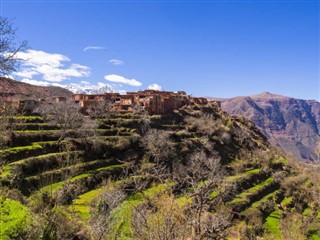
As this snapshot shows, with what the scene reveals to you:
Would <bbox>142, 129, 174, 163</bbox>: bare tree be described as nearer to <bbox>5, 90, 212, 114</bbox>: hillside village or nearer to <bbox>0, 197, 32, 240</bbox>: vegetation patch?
Result: <bbox>5, 90, 212, 114</bbox>: hillside village

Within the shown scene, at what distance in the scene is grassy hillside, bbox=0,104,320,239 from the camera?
885 inches

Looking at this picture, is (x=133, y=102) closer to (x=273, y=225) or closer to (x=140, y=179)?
(x=273, y=225)

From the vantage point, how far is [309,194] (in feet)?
199

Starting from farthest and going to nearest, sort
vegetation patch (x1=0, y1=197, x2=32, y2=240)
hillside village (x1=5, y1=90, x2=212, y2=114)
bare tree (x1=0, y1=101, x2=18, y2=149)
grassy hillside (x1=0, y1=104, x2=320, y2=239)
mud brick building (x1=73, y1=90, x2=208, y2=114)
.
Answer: mud brick building (x1=73, y1=90, x2=208, y2=114) < hillside village (x1=5, y1=90, x2=212, y2=114) < grassy hillside (x1=0, y1=104, x2=320, y2=239) < bare tree (x1=0, y1=101, x2=18, y2=149) < vegetation patch (x1=0, y1=197, x2=32, y2=240)

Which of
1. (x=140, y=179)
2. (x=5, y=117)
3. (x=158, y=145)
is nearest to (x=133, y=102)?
(x=158, y=145)

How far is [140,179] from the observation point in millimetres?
34719

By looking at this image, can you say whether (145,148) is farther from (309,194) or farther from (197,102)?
(197,102)

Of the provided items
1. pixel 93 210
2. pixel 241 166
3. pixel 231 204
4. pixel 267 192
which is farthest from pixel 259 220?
pixel 93 210

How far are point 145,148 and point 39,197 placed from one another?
3040 centimetres

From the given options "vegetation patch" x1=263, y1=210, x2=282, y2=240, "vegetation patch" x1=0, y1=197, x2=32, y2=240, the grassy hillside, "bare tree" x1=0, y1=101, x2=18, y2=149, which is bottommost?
"vegetation patch" x1=263, y1=210, x2=282, y2=240

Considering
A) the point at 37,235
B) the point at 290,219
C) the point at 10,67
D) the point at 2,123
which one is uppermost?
the point at 10,67

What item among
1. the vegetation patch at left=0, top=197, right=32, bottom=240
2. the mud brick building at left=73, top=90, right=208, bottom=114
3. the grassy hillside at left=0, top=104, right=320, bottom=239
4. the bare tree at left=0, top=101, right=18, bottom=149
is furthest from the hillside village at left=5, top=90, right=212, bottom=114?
the vegetation patch at left=0, top=197, right=32, bottom=240

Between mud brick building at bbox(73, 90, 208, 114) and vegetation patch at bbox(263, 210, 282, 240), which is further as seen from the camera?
mud brick building at bbox(73, 90, 208, 114)

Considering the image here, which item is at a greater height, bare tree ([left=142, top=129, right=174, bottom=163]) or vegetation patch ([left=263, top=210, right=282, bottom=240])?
bare tree ([left=142, top=129, right=174, bottom=163])
